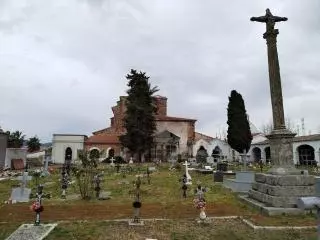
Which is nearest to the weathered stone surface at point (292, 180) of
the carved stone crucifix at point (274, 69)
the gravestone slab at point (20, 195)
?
the carved stone crucifix at point (274, 69)

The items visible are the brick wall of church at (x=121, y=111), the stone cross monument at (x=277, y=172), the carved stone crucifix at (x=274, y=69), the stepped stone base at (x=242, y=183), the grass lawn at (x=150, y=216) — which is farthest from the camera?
the brick wall of church at (x=121, y=111)

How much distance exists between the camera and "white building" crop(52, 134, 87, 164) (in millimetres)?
47219

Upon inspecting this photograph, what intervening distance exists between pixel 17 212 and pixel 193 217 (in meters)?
5.69

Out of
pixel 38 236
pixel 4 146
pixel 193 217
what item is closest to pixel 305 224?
pixel 193 217

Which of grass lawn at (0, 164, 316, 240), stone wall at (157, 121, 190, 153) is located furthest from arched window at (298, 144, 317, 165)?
grass lawn at (0, 164, 316, 240)

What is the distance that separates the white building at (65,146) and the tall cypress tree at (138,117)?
830cm

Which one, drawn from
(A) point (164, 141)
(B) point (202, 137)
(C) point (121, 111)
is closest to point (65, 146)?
(C) point (121, 111)

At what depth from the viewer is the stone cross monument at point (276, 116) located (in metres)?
11.8

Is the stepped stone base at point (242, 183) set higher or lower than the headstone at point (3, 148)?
lower

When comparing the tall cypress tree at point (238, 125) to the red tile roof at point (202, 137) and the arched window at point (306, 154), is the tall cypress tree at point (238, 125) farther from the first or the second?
the arched window at point (306, 154)

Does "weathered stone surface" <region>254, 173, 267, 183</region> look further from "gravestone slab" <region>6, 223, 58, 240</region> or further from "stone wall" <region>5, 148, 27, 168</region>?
"stone wall" <region>5, 148, 27, 168</region>

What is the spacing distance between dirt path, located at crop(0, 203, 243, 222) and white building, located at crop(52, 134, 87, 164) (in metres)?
35.3

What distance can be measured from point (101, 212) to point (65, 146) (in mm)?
38028

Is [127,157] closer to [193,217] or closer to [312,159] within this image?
[312,159]
